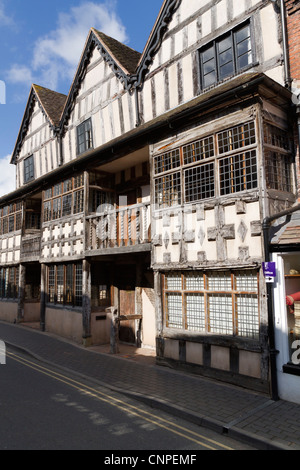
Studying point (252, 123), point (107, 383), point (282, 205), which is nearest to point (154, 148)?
point (252, 123)

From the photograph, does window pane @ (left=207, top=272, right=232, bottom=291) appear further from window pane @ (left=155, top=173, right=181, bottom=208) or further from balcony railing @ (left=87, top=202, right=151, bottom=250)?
balcony railing @ (left=87, top=202, right=151, bottom=250)

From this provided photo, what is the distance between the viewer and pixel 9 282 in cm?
1898

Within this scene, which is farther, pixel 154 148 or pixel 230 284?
pixel 154 148

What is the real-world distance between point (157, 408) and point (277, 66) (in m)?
8.04

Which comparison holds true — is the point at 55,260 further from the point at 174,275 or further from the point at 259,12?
the point at 259,12

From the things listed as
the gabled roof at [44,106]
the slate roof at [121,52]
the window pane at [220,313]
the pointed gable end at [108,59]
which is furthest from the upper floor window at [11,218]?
the window pane at [220,313]

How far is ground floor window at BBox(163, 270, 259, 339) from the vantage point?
728 cm

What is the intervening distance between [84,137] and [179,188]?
7122 mm

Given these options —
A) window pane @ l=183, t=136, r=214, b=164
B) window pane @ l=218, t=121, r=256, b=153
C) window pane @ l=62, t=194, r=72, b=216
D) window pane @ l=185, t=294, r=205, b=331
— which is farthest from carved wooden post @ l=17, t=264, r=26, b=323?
window pane @ l=218, t=121, r=256, b=153

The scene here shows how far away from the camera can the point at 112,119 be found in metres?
13.0

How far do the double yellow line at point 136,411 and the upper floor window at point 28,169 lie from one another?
11.8m

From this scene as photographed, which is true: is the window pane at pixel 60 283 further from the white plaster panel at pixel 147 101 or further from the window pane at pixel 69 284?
the white plaster panel at pixel 147 101

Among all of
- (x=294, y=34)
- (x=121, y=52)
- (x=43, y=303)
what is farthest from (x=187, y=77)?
(x=43, y=303)
